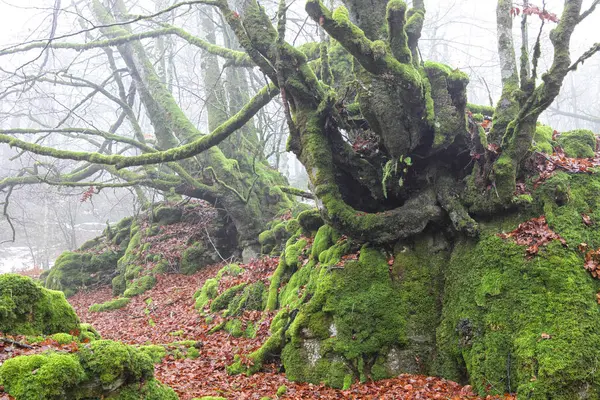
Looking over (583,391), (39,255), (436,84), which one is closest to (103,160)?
(436,84)

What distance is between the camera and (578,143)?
778 centimetres

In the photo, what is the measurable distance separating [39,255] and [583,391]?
3317cm

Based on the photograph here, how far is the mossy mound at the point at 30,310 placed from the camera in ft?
15.0

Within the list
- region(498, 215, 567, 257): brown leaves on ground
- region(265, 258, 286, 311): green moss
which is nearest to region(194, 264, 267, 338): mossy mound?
region(265, 258, 286, 311): green moss

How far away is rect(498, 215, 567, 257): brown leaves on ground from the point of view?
582cm

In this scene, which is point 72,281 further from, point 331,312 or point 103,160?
point 331,312

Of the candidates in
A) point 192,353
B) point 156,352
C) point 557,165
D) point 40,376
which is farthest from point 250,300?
point 557,165

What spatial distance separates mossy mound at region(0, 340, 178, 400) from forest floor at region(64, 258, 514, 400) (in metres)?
1.48

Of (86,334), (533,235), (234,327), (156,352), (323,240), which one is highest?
(533,235)

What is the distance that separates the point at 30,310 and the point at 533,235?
650 centimetres

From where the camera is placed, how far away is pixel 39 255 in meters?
30.0

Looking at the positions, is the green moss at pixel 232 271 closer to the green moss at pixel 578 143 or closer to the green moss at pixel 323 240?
the green moss at pixel 323 240

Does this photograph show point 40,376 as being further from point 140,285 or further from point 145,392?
point 140,285

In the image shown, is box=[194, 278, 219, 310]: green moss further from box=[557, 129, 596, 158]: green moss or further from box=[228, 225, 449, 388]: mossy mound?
box=[557, 129, 596, 158]: green moss
